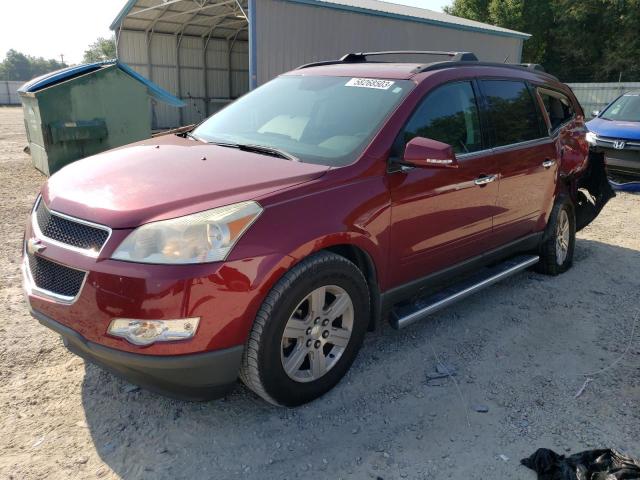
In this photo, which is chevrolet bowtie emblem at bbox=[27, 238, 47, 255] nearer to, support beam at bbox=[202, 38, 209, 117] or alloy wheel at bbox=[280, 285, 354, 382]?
alloy wheel at bbox=[280, 285, 354, 382]

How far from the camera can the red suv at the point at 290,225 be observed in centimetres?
238

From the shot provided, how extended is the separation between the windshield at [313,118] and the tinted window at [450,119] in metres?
0.19

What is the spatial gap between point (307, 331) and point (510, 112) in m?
2.63

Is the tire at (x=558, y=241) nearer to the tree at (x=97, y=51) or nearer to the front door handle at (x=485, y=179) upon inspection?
the front door handle at (x=485, y=179)

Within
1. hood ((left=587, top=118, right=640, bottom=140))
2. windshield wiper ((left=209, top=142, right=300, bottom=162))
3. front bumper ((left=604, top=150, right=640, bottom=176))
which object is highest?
windshield wiper ((left=209, top=142, right=300, bottom=162))

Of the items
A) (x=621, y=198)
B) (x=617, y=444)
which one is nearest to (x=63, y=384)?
(x=617, y=444)

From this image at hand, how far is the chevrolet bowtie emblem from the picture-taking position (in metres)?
2.63

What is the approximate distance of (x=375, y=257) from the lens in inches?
122

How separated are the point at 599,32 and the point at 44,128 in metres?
32.5

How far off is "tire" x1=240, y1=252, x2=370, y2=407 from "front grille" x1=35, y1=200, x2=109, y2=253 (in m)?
0.82

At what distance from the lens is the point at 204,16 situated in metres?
19.3

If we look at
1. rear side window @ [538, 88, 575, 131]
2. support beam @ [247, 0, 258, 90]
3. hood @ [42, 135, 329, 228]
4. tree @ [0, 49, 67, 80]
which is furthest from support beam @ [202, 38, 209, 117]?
tree @ [0, 49, 67, 80]

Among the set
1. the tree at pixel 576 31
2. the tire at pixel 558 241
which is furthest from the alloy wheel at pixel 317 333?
the tree at pixel 576 31

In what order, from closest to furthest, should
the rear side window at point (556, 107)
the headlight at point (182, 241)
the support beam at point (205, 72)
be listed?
the headlight at point (182, 241), the rear side window at point (556, 107), the support beam at point (205, 72)
